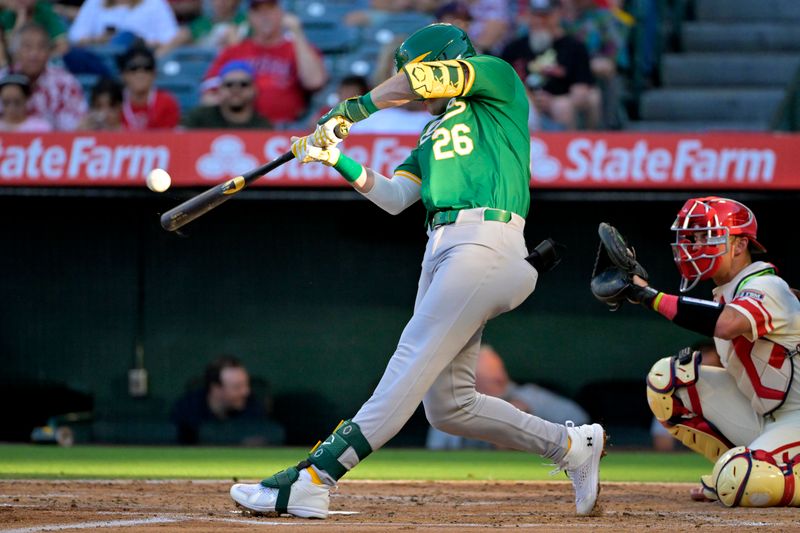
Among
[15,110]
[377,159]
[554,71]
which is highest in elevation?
[554,71]

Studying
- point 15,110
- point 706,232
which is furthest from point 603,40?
point 706,232

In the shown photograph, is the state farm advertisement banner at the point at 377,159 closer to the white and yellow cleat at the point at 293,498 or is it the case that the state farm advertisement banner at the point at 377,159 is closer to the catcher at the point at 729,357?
the catcher at the point at 729,357

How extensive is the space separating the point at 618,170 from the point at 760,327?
3.65 m

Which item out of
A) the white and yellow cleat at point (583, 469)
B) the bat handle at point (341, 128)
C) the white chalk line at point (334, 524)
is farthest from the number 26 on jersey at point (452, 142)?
the white chalk line at point (334, 524)

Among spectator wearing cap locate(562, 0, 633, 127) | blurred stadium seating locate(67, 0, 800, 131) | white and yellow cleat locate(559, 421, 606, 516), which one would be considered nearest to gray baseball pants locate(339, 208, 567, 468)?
white and yellow cleat locate(559, 421, 606, 516)

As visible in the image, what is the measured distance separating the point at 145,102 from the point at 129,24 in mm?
1282

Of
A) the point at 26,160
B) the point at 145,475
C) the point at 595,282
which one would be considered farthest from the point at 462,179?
the point at 26,160

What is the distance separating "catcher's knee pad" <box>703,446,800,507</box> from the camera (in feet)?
14.4

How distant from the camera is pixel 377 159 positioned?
792cm

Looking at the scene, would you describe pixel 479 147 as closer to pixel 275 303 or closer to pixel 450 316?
pixel 450 316

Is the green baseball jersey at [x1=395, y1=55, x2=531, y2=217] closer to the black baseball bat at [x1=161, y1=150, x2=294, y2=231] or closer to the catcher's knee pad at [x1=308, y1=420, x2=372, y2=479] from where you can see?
the black baseball bat at [x1=161, y1=150, x2=294, y2=231]

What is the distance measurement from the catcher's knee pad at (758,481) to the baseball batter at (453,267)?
19.7 inches

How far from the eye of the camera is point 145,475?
6.03 m

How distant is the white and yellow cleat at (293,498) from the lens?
3.86 meters
